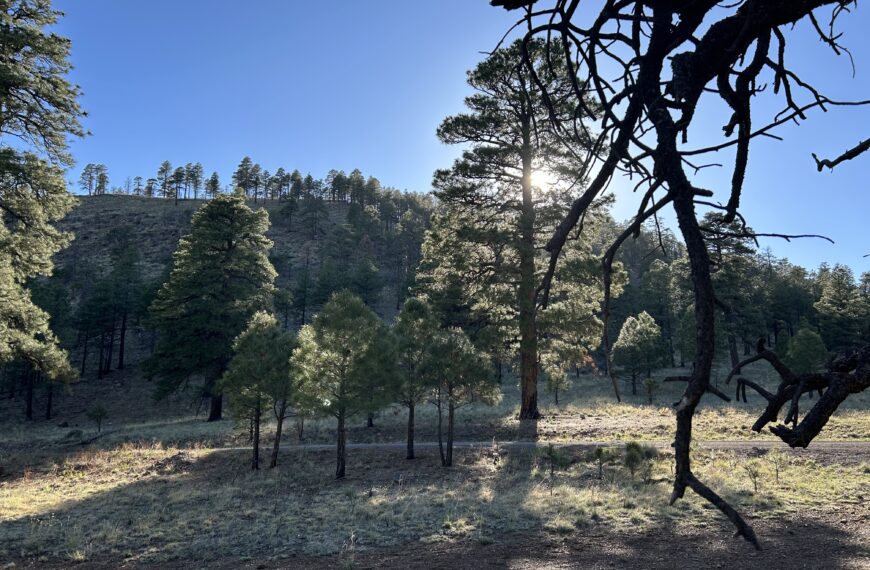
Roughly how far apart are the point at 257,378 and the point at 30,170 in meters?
9.71

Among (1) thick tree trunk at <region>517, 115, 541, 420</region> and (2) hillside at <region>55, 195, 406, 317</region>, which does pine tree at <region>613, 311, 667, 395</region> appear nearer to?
(1) thick tree trunk at <region>517, 115, 541, 420</region>

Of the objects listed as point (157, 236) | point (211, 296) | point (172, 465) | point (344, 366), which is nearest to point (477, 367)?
point (344, 366)

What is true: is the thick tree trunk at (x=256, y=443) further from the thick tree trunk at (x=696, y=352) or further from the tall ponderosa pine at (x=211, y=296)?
the thick tree trunk at (x=696, y=352)

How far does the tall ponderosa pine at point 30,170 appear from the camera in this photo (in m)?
12.5

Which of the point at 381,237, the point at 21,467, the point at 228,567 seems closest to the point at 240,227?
the point at 21,467

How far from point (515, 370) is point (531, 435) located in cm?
397

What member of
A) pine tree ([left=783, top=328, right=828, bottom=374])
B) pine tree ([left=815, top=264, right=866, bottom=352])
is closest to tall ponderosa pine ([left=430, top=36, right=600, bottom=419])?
pine tree ([left=783, top=328, right=828, bottom=374])

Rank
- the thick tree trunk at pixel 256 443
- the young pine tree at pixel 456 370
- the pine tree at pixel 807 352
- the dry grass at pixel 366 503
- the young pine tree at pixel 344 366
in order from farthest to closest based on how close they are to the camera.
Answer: the pine tree at pixel 807 352, the thick tree trunk at pixel 256 443, the young pine tree at pixel 456 370, the young pine tree at pixel 344 366, the dry grass at pixel 366 503

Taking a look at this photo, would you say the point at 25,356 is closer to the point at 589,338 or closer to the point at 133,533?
the point at 133,533

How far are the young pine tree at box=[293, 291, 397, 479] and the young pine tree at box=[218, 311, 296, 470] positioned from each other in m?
1.81

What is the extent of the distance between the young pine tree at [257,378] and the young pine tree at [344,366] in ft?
5.94

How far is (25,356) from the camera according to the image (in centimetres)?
1392

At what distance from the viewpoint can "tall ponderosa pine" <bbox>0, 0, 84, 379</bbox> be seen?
12508 millimetres

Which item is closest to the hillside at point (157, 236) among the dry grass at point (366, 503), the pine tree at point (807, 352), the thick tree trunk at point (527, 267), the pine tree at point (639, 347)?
the pine tree at point (639, 347)
